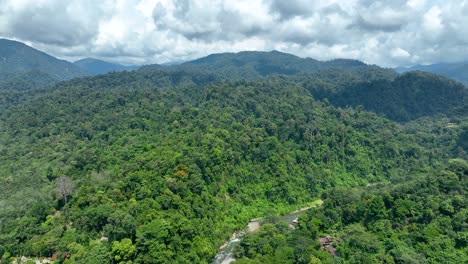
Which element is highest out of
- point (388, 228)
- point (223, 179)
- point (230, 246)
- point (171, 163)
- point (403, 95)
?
point (403, 95)

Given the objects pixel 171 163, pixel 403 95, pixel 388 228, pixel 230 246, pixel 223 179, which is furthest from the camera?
pixel 403 95

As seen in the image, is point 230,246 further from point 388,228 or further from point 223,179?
point 388,228

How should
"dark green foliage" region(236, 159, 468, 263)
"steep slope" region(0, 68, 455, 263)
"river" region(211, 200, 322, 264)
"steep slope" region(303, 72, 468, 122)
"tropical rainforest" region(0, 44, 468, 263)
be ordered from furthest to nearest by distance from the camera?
"steep slope" region(303, 72, 468, 122) < "river" region(211, 200, 322, 264) < "steep slope" region(0, 68, 455, 263) < "tropical rainforest" region(0, 44, 468, 263) < "dark green foliage" region(236, 159, 468, 263)

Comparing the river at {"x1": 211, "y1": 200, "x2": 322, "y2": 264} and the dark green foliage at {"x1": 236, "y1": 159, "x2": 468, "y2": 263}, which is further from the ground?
the dark green foliage at {"x1": 236, "y1": 159, "x2": 468, "y2": 263}

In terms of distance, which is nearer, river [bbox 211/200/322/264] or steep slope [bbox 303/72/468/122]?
river [bbox 211/200/322/264]

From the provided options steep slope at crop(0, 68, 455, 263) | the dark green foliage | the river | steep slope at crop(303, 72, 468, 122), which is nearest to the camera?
the dark green foliage

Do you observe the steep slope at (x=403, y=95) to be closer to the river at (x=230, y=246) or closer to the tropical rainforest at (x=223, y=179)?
the tropical rainforest at (x=223, y=179)

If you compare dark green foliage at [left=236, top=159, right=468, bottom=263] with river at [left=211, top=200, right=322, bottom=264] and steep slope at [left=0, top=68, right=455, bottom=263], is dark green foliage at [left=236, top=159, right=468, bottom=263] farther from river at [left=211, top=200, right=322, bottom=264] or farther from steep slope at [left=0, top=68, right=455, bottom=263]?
steep slope at [left=0, top=68, right=455, bottom=263]

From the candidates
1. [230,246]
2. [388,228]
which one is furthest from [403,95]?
[230,246]

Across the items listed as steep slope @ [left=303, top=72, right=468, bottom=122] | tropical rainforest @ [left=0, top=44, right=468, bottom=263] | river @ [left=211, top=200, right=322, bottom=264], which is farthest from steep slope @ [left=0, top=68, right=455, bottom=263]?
steep slope @ [left=303, top=72, right=468, bottom=122]
